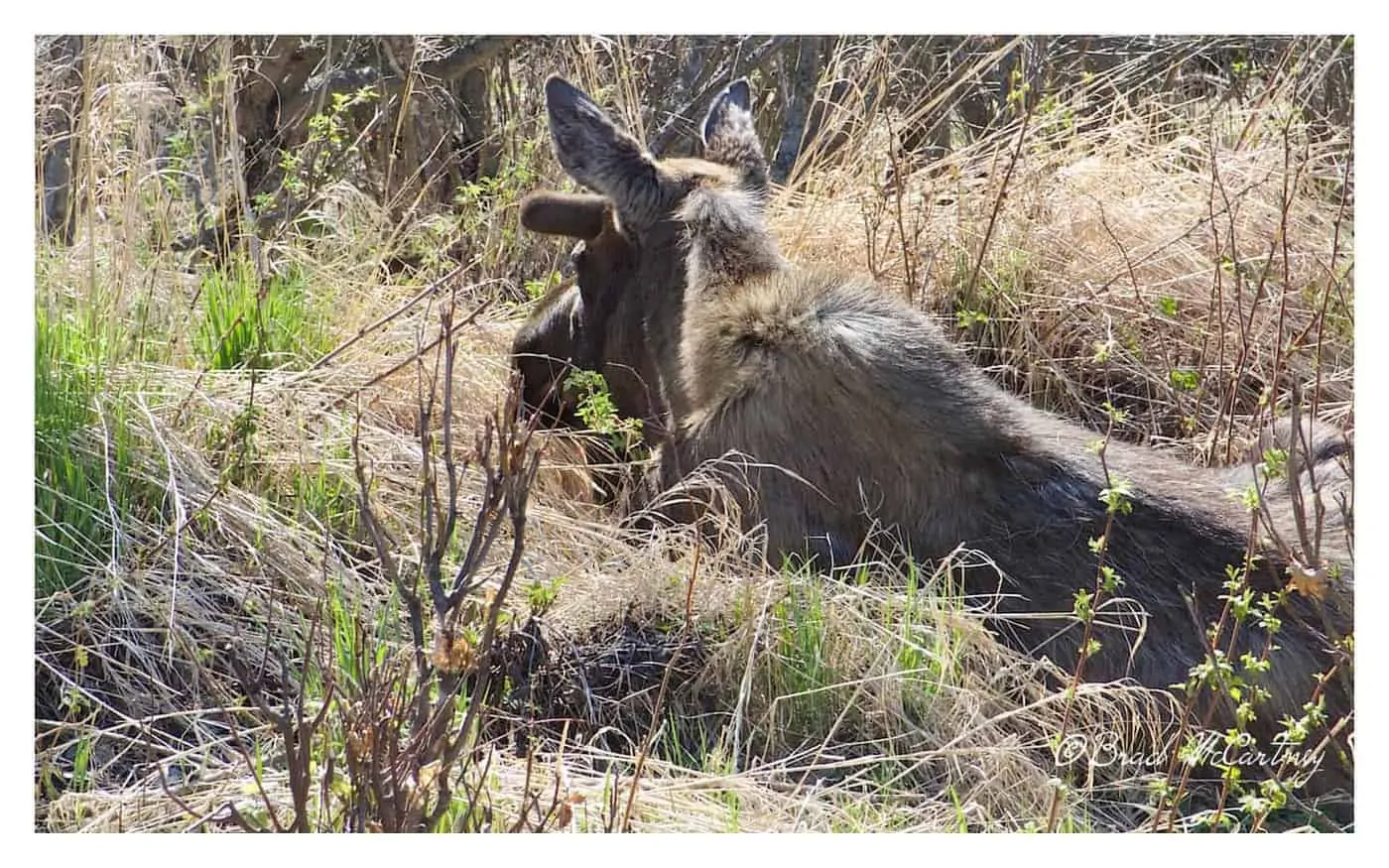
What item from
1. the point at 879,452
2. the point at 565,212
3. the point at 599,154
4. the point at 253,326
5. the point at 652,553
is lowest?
the point at 652,553

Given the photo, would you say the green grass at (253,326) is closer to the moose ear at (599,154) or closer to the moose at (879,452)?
the moose at (879,452)

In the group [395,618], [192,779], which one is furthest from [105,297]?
[192,779]

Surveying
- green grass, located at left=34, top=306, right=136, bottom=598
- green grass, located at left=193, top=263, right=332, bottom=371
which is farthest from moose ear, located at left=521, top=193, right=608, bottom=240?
green grass, located at left=34, top=306, right=136, bottom=598

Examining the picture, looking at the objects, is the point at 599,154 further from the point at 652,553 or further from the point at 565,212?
the point at 652,553

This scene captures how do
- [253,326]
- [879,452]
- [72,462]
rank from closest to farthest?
[72,462], [879,452], [253,326]

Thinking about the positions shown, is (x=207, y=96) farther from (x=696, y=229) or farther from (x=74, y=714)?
(x=74, y=714)

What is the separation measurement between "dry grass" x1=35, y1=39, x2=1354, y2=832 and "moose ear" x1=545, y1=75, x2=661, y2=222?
590 mm

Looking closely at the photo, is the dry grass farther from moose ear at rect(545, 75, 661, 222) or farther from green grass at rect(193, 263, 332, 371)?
moose ear at rect(545, 75, 661, 222)

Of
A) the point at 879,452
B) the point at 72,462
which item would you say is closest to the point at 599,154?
the point at 879,452

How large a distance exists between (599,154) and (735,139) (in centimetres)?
74

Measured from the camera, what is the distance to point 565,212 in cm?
531

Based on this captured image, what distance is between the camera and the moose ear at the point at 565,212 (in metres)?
5.30

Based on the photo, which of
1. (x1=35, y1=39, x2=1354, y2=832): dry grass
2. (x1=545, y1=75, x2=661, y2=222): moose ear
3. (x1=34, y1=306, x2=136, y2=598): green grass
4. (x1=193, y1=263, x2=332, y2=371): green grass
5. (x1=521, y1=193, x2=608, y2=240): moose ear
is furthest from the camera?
(x1=193, y1=263, x2=332, y2=371): green grass

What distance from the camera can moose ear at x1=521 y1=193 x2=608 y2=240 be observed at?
17.4 ft
